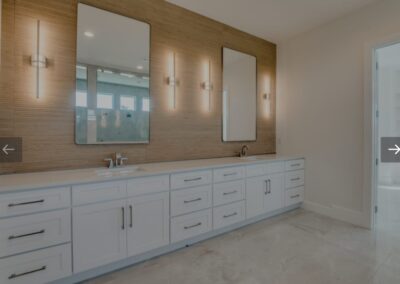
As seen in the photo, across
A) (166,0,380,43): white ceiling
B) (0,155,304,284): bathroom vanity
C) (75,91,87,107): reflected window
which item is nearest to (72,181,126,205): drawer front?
(0,155,304,284): bathroom vanity

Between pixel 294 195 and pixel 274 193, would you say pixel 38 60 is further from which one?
pixel 294 195

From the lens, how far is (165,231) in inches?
90.7

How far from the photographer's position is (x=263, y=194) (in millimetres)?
3223

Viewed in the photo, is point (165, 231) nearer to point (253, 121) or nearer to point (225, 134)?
point (225, 134)

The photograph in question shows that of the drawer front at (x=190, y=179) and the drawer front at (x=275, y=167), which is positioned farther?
the drawer front at (x=275, y=167)

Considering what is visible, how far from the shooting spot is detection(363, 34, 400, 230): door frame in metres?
2.94

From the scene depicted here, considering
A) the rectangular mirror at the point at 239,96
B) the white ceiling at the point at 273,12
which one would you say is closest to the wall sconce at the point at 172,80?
the white ceiling at the point at 273,12

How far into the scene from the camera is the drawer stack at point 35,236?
5.24 feet

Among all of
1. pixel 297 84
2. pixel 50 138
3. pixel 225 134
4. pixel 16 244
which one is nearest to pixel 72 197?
pixel 16 244

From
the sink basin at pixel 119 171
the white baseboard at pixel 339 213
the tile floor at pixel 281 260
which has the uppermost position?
the sink basin at pixel 119 171

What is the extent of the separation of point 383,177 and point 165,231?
18.9 feet

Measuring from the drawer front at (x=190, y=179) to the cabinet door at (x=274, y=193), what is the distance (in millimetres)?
1102

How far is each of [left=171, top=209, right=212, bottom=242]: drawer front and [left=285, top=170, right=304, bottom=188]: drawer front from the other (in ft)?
5.11

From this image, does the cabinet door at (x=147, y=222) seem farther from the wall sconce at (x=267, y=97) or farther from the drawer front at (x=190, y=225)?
the wall sconce at (x=267, y=97)
